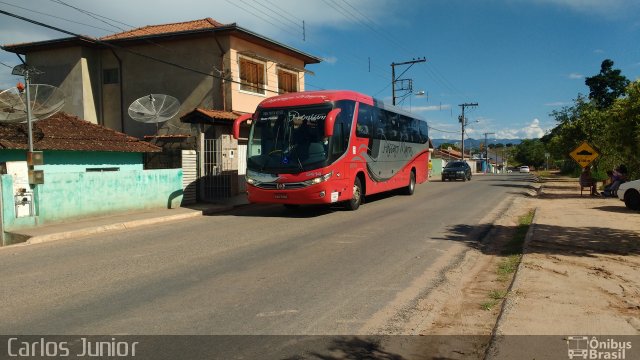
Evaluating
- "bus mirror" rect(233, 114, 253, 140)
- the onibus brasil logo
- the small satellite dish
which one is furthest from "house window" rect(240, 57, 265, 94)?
the onibus brasil logo

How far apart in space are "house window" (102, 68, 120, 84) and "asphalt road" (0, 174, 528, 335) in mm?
14037

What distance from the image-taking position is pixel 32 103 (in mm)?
14375

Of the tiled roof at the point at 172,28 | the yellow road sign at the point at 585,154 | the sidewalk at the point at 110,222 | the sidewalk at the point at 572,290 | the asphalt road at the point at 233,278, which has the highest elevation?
the tiled roof at the point at 172,28

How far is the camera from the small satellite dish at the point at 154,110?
18.5 metres

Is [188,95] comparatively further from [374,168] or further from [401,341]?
[401,341]

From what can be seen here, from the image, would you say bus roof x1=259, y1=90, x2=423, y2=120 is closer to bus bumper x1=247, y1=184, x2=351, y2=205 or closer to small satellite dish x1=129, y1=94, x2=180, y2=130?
bus bumper x1=247, y1=184, x2=351, y2=205

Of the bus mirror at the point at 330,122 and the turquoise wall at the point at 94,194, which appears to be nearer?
the turquoise wall at the point at 94,194

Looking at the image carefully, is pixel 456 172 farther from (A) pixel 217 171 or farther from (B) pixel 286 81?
(A) pixel 217 171

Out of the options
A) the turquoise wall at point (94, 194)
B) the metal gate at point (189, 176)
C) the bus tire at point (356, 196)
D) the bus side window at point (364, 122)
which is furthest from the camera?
the metal gate at point (189, 176)

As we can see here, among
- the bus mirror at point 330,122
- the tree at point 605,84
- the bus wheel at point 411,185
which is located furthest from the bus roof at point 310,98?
the tree at point 605,84

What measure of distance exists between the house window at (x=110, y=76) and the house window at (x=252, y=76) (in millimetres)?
6427

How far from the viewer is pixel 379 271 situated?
23.7 feet

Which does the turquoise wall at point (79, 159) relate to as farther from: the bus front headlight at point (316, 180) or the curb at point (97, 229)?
the bus front headlight at point (316, 180)

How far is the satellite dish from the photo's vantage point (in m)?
14.0
